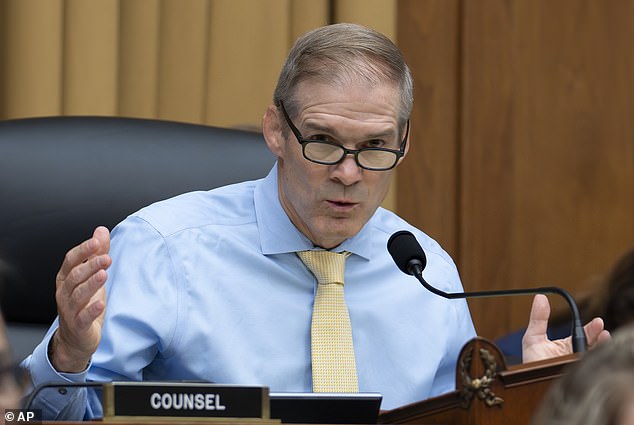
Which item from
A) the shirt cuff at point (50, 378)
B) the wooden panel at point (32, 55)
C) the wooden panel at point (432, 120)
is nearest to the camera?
the shirt cuff at point (50, 378)

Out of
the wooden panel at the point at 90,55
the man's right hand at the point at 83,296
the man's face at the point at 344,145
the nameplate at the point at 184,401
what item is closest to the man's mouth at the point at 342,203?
the man's face at the point at 344,145

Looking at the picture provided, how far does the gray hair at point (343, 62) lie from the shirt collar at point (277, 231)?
0.16 meters

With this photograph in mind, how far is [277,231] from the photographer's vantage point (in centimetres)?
221

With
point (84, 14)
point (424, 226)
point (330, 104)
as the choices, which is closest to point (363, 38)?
point (330, 104)

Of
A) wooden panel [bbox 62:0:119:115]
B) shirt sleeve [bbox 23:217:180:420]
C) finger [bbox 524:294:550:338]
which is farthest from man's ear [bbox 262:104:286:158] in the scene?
wooden panel [bbox 62:0:119:115]

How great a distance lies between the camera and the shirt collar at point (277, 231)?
2203 millimetres

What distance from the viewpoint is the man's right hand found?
1649mm

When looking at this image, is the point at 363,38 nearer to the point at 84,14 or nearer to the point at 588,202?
the point at 84,14

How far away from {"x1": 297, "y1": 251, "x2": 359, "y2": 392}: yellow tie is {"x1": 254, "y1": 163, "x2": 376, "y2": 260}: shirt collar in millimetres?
22

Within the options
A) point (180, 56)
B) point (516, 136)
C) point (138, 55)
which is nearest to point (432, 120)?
point (516, 136)

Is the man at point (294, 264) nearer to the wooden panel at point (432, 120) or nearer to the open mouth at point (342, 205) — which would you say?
the open mouth at point (342, 205)

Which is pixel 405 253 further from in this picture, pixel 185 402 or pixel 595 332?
pixel 185 402

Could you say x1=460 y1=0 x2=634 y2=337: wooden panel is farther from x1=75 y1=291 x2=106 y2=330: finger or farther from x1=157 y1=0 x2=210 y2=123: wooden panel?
x1=75 y1=291 x2=106 y2=330: finger

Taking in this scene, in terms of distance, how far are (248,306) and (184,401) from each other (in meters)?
0.75
